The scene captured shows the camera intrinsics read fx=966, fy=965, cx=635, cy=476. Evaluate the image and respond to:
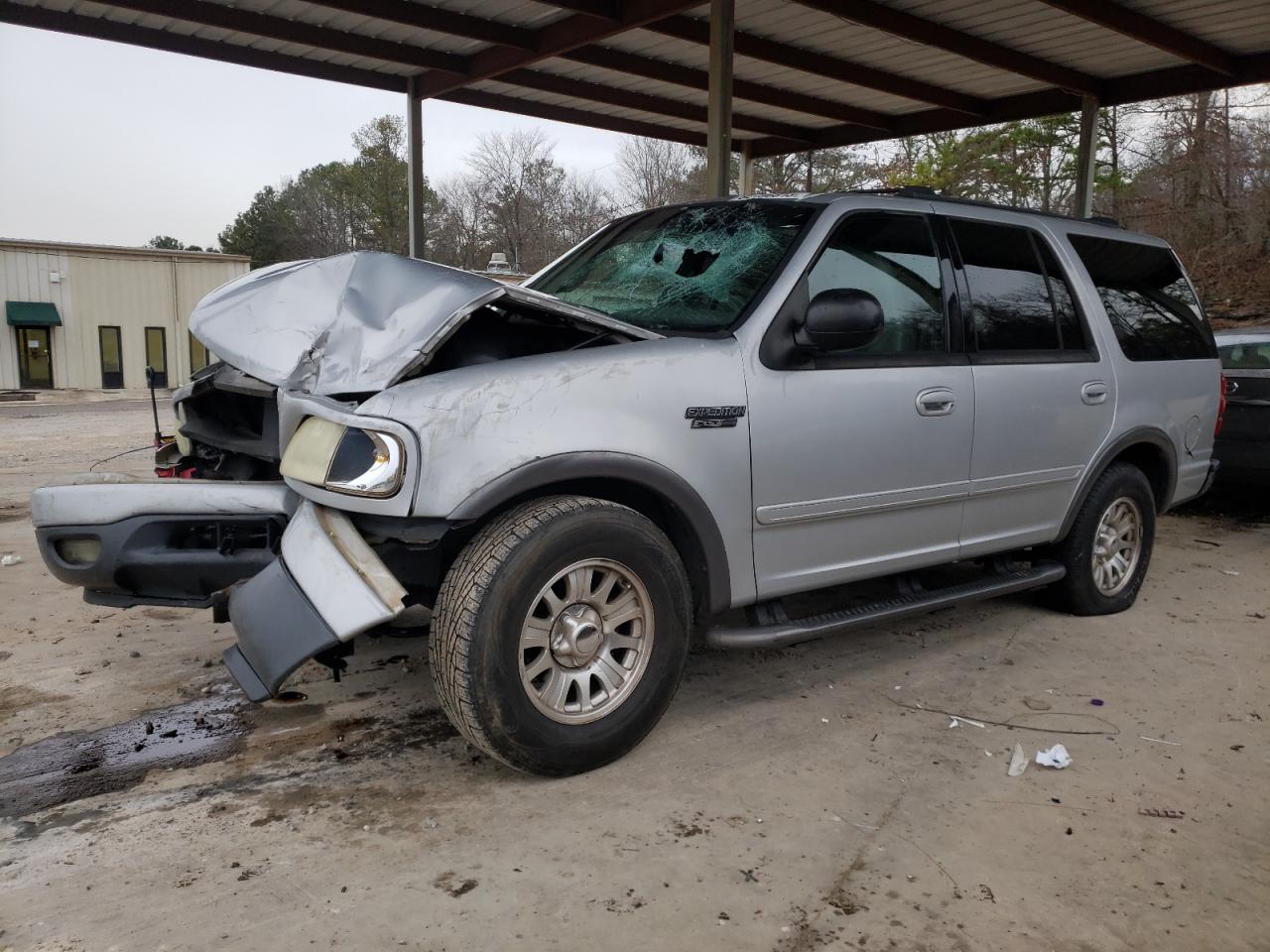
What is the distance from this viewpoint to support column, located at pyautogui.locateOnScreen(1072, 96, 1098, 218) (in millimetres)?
10969

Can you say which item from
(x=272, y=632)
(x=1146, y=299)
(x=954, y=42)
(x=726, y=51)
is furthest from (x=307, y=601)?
(x=954, y=42)

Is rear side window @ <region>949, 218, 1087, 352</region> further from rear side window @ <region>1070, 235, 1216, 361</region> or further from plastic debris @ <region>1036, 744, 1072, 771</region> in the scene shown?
plastic debris @ <region>1036, 744, 1072, 771</region>

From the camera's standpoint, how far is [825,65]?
10.4m

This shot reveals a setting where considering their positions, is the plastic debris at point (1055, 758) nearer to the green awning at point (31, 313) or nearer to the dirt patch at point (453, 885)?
the dirt patch at point (453, 885)

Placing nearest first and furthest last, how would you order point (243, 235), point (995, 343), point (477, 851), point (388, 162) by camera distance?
point (477, 851)
point (995, 343)
point (388, 162)
point (243, 235)

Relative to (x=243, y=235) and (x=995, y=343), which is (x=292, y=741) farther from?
(x=243, y=235)

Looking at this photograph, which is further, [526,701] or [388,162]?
[388,162]

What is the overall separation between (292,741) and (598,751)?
1.11m

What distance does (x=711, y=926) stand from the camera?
2383mm

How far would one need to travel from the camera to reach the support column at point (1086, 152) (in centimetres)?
1097

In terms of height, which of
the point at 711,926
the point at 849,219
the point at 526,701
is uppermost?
the point at 849,219

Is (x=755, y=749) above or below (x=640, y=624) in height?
below

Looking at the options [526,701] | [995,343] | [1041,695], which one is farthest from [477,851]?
[995,343]

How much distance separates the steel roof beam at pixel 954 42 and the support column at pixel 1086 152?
172 mm
